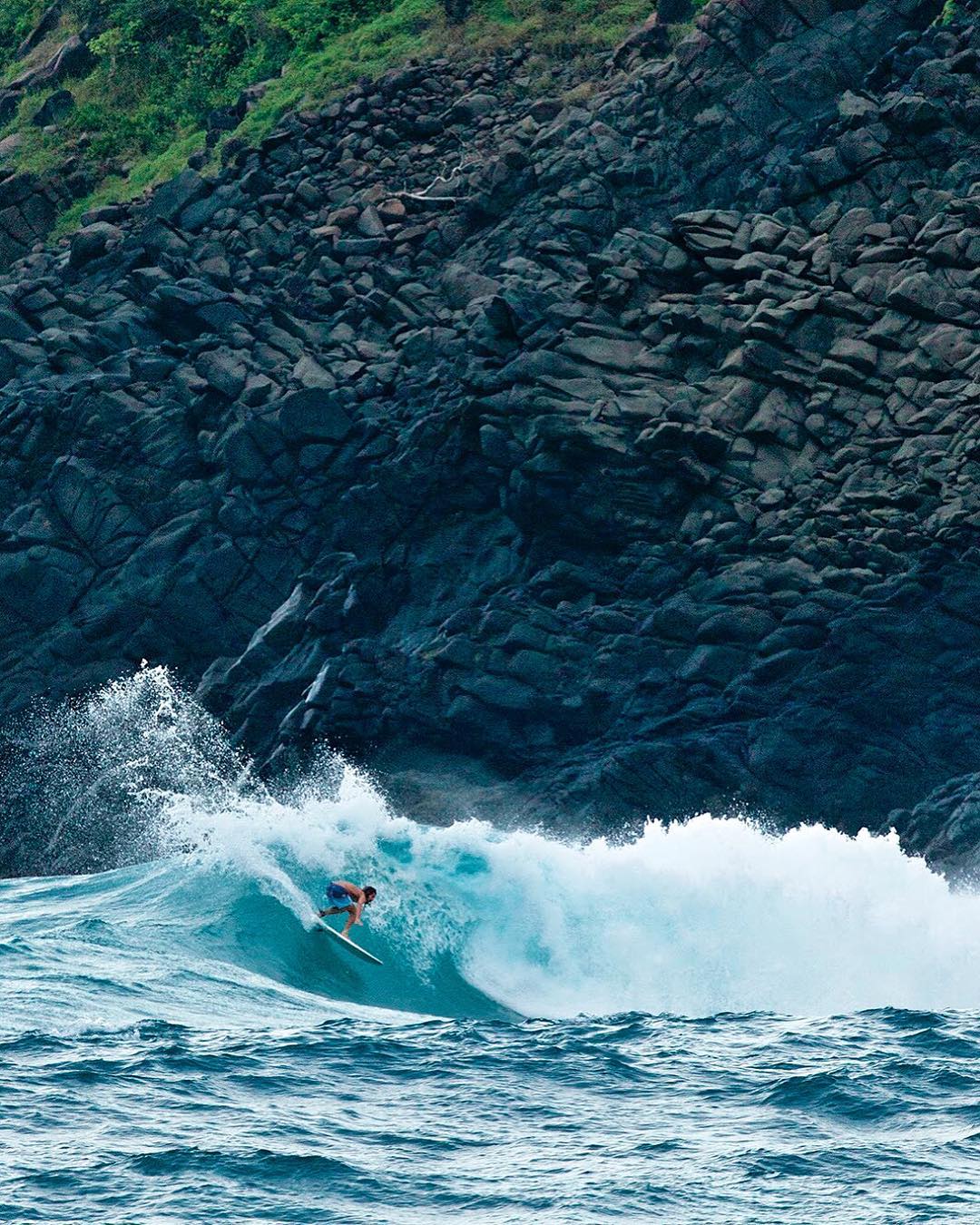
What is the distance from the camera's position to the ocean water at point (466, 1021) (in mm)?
15445

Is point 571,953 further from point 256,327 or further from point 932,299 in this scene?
point 256,327

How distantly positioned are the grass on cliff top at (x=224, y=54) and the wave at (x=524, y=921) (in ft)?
67.9

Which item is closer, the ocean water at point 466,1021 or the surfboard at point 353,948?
the ocean water at point 466,1021

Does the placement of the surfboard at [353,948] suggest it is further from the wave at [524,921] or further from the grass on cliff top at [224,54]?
the grass on cliff top at [224,54]

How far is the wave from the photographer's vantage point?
24.6 meters

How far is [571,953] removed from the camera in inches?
1035

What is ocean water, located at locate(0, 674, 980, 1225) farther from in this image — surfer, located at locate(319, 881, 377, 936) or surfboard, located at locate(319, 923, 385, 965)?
surfer, located at locate(319, 881, 377, 936)

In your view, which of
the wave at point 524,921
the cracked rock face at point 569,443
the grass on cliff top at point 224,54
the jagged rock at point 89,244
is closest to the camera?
the wave at point 524,921

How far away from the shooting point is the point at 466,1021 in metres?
21.1

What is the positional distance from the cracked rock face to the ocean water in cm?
182

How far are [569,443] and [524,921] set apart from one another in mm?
9337

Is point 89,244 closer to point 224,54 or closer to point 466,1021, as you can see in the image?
point 224,54

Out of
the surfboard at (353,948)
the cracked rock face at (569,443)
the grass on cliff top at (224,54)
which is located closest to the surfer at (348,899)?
the surfboard at (353,948)

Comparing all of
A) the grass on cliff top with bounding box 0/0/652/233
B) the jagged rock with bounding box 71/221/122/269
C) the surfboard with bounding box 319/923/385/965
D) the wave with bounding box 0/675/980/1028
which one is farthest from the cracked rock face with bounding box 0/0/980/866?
the surfboard with bounding box 319/923/385/965
